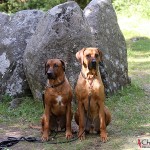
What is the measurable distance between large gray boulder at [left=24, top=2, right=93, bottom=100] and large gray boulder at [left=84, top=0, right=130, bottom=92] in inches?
29.2

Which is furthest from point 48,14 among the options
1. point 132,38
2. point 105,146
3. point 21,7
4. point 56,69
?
point 21,7

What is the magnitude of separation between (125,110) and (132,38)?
29.6 ft

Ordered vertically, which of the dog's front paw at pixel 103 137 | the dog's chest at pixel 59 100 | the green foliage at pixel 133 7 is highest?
the green foliage at pixel 133 7

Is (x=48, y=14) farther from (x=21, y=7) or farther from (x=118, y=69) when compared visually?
(x=21, y=7)

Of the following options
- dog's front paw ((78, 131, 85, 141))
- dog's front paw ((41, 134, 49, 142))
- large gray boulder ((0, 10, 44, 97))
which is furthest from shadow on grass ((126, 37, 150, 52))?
dog's front paw ((41, 134, 49, 142))

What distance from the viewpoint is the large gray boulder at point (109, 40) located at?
9039 millimetres

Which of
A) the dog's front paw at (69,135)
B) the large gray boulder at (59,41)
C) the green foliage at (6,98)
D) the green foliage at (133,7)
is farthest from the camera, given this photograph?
the green foliage at (133,7)

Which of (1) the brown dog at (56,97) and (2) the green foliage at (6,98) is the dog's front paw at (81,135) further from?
(2) the green foliage at (6,98)

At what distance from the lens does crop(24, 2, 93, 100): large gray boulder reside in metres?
8.05

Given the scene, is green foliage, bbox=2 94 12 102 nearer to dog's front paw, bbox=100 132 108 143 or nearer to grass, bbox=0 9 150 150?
grass, bbox=0 9 150 150

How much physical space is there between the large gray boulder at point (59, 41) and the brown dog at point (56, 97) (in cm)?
158

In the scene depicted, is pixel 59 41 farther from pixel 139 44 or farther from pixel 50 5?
pixel 50 5

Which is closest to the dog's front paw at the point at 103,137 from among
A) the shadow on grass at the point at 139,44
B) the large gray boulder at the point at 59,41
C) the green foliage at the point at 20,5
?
the large gray boulder at the point at 59,41

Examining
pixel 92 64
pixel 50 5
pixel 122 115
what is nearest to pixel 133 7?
pixel 50 5
